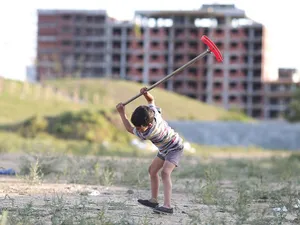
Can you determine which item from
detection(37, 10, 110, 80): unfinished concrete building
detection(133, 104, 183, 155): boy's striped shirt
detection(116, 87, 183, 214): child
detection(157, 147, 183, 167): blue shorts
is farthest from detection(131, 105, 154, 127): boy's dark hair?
detection(37, 10, 110, 80): unfinished concrete building

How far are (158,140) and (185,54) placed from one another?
98.2 m

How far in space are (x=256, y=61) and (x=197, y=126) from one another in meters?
60.6

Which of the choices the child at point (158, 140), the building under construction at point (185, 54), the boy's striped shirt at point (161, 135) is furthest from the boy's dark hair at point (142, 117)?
the building under construction at point (185, 54)

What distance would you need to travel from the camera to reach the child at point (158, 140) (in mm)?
8617

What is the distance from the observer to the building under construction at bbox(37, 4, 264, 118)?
→ 107 metres

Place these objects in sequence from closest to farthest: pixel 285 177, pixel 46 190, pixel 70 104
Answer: pixel 46 190
pixel 285 177
pixel 70 104

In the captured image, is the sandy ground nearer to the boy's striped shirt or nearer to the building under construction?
the boy's striped shirt

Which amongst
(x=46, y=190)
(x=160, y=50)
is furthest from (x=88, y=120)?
(x=160, y=50)

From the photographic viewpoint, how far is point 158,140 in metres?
8.93

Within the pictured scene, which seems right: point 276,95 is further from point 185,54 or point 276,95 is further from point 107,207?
point 107,207

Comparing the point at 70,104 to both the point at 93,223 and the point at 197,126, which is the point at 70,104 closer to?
the point at 197,126

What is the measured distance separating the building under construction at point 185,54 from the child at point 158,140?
315 ft

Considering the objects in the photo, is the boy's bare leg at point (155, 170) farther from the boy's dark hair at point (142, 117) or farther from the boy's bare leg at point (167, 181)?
the boy's dark hair at point (142, 117)

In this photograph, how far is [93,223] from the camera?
24.4 ft
